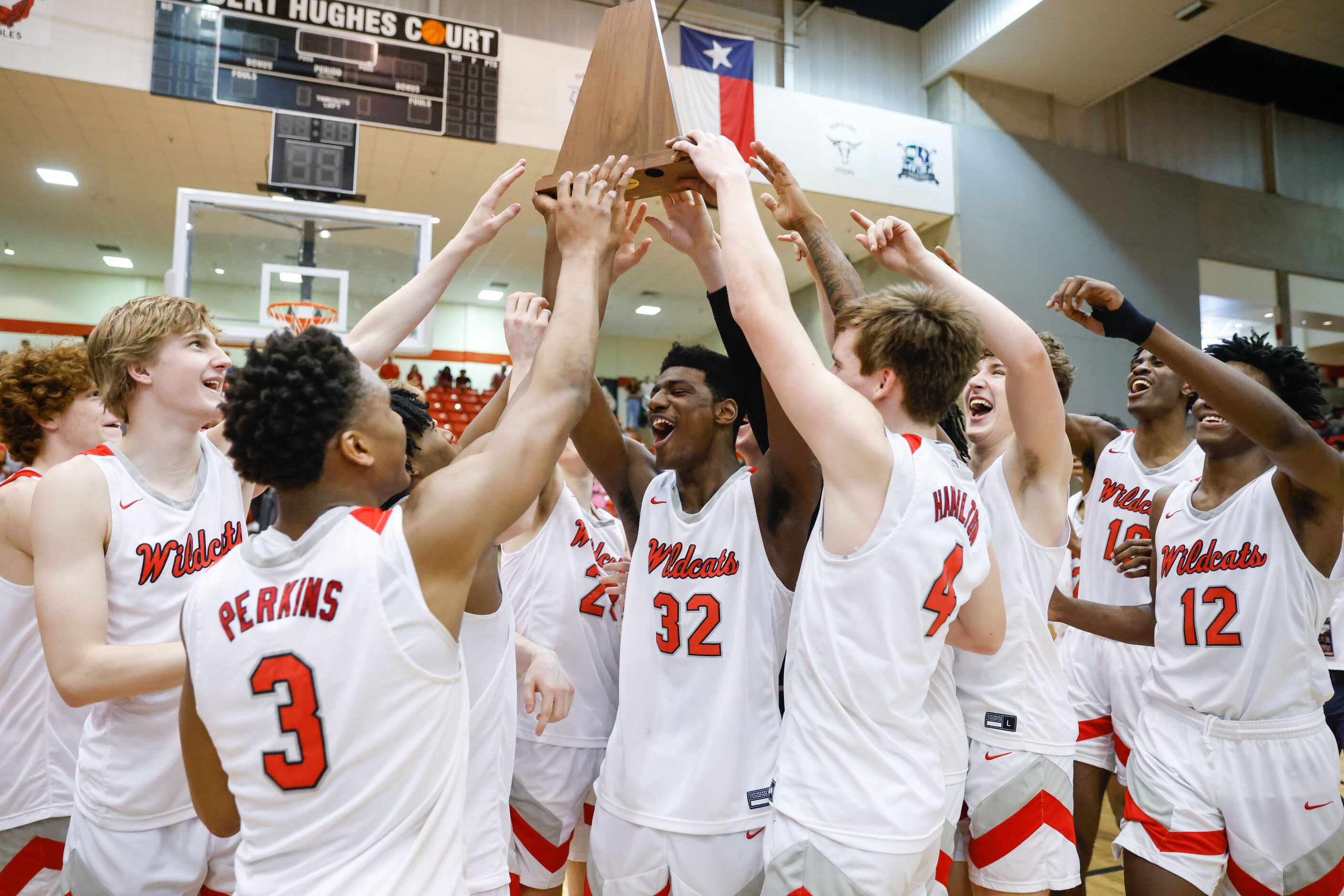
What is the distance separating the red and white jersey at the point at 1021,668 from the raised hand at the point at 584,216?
1.61 meters

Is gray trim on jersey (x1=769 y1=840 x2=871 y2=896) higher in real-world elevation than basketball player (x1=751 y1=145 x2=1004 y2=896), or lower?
lower

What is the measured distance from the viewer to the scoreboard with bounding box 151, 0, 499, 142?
8.47 metres

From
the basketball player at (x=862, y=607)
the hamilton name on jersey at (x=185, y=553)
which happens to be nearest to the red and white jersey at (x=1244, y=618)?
the basketball player at (x=862, y=607)

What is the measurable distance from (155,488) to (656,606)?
140 cm

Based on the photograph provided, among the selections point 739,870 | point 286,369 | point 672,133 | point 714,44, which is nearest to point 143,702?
point 286,369

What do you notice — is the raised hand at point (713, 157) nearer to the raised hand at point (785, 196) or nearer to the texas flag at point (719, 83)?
the raised hand at point (785, 196)

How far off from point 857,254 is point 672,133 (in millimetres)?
12832

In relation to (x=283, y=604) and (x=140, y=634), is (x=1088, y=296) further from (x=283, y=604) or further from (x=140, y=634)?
(x=140, y=634)

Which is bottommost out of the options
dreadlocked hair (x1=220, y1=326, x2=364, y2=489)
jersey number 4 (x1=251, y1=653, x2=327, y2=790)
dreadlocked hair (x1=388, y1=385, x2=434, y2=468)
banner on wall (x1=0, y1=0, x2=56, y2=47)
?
jersey number 4 (x1=251, y1=653, x2=327, y2=790)

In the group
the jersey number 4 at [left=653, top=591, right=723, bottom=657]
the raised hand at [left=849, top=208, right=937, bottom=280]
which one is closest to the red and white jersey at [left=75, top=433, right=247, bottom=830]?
the jersey number 4 at [left=653, top=591, right=723, bottom=657]

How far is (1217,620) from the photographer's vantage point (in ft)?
9.50

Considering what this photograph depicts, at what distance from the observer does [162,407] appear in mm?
2393

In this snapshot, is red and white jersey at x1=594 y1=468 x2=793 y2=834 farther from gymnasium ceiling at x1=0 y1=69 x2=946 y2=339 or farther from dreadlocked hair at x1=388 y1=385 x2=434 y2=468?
gymnasium ceiling at x1=0 y1=69 x2=946 y2=339

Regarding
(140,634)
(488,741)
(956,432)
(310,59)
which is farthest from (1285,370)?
(310,59)
